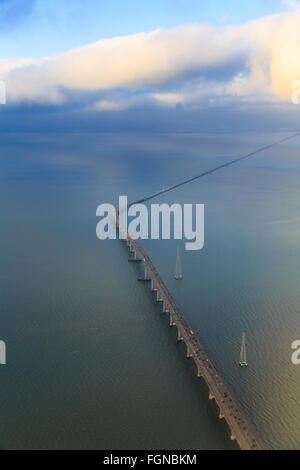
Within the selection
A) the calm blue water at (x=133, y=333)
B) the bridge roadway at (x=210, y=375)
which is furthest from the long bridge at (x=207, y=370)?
the calm blue water at (x=133, y=333)

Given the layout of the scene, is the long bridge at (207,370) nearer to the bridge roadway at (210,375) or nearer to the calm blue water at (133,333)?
the bridge roadway at (210,375)

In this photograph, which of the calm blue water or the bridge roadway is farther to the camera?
the calm blue water

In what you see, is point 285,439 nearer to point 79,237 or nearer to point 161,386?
point 161,386

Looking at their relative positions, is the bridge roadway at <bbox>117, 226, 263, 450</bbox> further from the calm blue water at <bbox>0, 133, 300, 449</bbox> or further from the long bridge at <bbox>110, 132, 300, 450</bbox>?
the calm blue water at <bbox>0, 133, 300, 449</bbox>

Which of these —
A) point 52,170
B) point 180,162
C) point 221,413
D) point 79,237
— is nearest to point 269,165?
point 180,162

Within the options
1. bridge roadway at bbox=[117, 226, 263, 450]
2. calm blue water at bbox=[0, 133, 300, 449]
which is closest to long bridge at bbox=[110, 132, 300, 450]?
bridge roadway at bbox=[117, 226, 263, 450]
